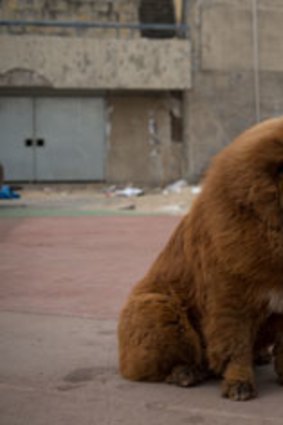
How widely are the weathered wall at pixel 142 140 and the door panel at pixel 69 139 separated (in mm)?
446

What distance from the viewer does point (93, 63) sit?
1975cm

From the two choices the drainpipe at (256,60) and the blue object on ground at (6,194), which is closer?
the blue object on ground at (6,194)

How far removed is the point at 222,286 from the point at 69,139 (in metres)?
18.0

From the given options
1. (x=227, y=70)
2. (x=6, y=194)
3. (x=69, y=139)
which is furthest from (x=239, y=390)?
(x=227, y=70)

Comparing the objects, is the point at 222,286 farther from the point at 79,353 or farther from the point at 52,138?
the point at 52,138

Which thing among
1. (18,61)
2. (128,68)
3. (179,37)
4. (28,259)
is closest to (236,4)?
(179,37)

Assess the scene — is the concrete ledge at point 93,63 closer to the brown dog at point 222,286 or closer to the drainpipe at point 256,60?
the drainpipe at point 256,60

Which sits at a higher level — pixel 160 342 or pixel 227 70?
pixel 227 70

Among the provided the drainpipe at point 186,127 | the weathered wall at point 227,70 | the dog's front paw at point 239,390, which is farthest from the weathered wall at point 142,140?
the dog's front paw at point 239,390

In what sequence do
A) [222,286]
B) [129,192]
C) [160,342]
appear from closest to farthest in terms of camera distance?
[222,286], [160,342], [129,192]

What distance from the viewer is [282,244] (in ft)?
10.1

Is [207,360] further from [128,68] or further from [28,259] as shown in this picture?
[128,68]

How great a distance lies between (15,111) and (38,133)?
3.18 feet

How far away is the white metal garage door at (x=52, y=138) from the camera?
2055 cm
